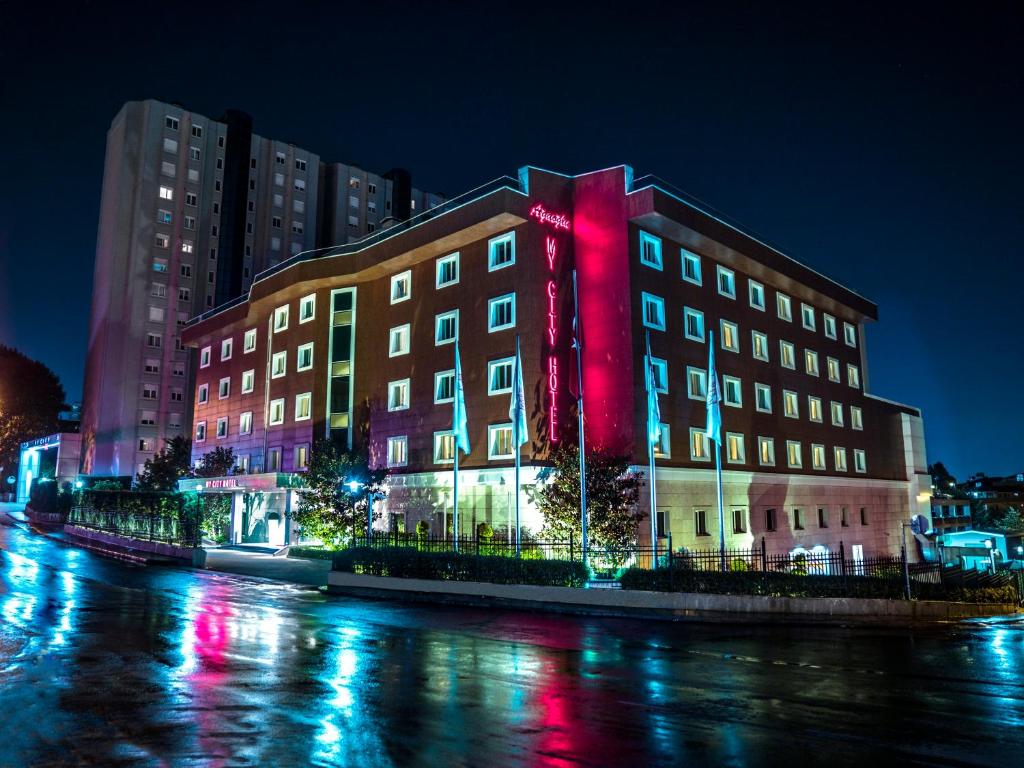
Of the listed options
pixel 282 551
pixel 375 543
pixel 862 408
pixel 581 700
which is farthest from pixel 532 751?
pixel 862 408

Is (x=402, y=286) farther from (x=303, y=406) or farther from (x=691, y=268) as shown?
(x=691, y=268)

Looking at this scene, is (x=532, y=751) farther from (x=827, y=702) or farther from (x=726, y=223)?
(x=726, y=223)

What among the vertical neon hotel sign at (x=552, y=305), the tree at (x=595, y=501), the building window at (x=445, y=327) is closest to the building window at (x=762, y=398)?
the vertical neon hotel sign at (x=552, y=305)

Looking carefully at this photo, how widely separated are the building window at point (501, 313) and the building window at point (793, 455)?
1945 cm

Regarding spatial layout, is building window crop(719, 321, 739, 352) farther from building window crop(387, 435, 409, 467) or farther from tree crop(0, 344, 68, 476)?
tree crop(0, 344, 68, 476)

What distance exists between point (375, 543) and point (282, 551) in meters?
10.8

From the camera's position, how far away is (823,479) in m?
45.8

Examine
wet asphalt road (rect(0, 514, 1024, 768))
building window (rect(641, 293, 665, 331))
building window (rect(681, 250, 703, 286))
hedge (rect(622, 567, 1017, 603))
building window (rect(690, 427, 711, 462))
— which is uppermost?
building window (rect(681, 250, 703, 286))

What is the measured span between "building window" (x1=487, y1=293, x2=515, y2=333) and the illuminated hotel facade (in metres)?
0.09

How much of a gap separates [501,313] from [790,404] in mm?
20236

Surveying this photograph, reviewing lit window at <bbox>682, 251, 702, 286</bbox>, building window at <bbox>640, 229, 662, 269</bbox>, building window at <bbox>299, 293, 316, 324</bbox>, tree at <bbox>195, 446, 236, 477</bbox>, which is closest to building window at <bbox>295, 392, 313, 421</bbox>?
building window at <bbox>299, 293, 316, 324</bbox>

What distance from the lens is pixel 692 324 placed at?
38.2 meters

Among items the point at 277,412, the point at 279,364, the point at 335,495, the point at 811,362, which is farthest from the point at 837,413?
the point at 279,364

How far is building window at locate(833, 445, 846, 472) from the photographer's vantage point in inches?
1912
